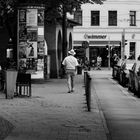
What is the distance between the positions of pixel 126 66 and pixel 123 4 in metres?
34.6

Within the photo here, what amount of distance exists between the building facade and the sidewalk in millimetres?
47290

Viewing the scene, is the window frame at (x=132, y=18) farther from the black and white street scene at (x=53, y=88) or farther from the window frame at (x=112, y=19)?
the black and white street scene at (x=53, y=88)

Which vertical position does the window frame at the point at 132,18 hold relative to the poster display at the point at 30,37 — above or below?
above

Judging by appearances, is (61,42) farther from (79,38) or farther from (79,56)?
(79,38)

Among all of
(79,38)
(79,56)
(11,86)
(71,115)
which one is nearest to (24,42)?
(11,86)

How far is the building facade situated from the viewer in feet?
219

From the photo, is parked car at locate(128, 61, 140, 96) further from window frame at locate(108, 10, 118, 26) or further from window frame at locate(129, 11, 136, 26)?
window frame at locate(129, 11, 136, 26)

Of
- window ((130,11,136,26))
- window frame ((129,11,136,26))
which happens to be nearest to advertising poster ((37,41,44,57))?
window frame ((129,11,136,26))

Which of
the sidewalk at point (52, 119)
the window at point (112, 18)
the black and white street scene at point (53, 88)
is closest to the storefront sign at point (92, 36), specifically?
the window at point (112, 18)

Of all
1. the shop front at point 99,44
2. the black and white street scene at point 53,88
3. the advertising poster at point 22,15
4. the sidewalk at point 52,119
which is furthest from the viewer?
the shop front at point 99,44

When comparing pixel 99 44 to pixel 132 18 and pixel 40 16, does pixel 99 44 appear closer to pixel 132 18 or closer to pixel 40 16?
pixel 132 18

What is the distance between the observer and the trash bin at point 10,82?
19484 mm

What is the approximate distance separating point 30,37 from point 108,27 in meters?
40.1

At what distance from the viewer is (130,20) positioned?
67.4 meters
